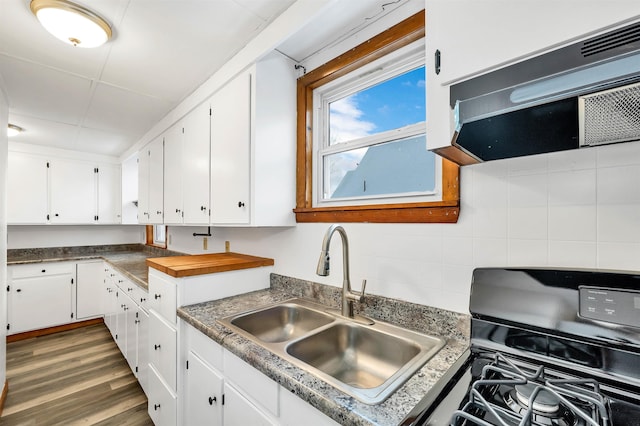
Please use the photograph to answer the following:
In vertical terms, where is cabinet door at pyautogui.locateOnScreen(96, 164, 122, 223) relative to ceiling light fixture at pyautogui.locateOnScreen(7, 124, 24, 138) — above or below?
below

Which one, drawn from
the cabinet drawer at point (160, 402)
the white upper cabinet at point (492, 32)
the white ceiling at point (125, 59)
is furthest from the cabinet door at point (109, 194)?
the white upper cabinet at point (492, 32)

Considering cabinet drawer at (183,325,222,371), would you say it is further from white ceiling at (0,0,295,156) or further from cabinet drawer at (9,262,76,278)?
cabinet drawer at (9,262,76,278)

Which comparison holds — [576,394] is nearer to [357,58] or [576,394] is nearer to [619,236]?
[619,236]

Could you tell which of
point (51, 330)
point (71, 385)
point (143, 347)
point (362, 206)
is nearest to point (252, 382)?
point (362, 206)

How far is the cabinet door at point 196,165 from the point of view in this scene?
2.02 m

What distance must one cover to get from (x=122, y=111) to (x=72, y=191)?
6.75 feet

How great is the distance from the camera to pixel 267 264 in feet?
6.10

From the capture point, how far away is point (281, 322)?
4.99 feet

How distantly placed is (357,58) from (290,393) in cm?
149

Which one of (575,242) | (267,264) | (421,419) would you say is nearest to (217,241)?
(267,264)

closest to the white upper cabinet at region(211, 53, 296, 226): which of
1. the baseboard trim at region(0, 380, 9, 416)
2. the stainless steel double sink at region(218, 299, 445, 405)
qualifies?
the stainless steel double sink at region(218, 299, 445, 405)

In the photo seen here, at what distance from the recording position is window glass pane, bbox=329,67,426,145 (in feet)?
4.47

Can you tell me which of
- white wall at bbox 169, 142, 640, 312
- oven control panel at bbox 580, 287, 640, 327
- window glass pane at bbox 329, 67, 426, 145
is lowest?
oven control panel at bbox 580, 287, 640, 327

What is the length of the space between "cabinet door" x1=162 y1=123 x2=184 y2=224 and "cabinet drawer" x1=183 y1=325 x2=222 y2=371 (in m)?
1.21
